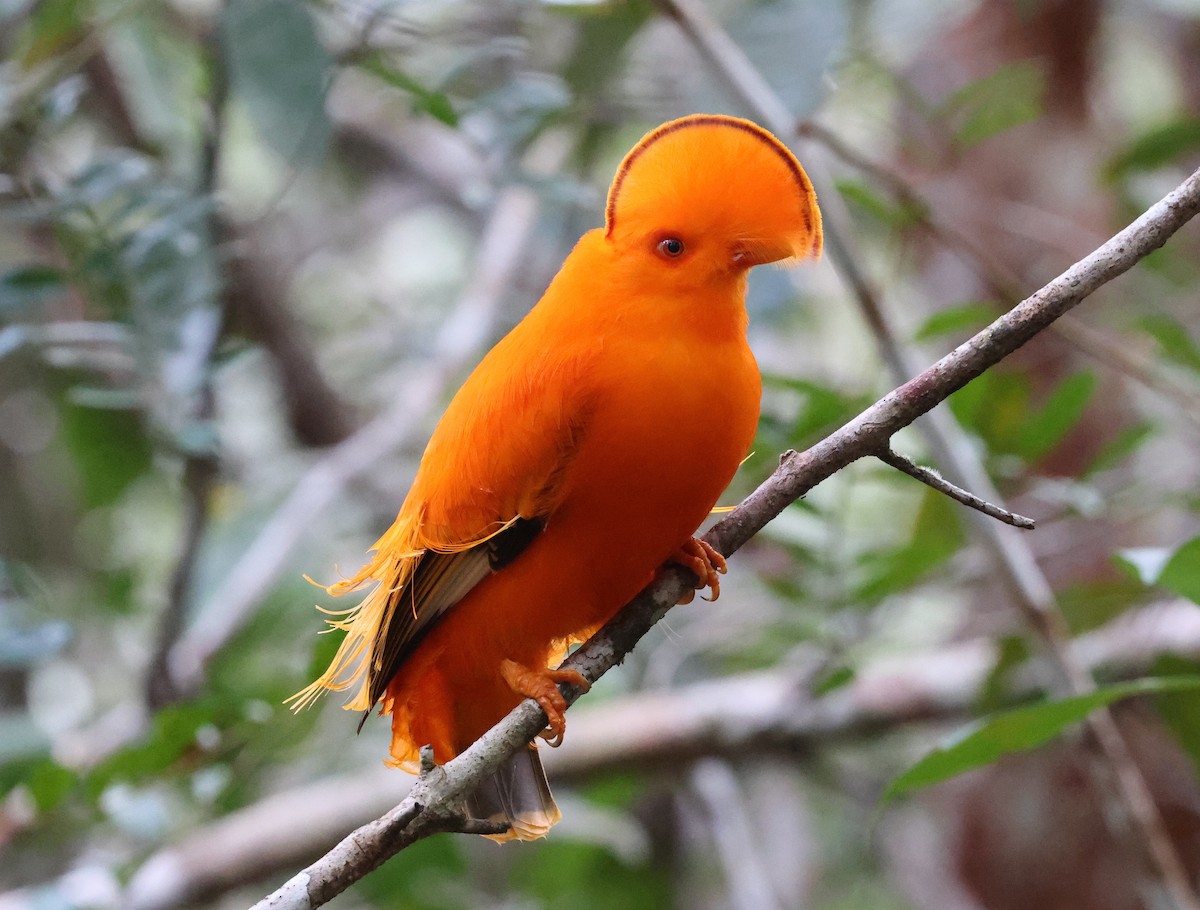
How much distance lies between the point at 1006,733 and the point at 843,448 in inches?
21.8

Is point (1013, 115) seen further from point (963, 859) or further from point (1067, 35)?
point (963, 859)

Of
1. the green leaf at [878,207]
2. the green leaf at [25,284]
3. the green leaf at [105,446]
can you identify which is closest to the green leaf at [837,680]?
the green leaf at [878,207]

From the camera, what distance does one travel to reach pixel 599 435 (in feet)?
4.59

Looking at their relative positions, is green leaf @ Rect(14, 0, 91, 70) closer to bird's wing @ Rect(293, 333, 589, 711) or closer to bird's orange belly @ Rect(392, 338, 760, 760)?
bird's wing @ Rect(293, 333, 589, 711)

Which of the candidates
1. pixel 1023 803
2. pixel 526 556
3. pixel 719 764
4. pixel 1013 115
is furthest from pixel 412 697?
pixel 1023 803

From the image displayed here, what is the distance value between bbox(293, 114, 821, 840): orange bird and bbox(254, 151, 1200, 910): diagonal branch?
0.11 m

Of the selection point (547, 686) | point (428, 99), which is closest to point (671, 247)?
point (547, 686)

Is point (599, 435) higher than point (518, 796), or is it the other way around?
point (599, 435)

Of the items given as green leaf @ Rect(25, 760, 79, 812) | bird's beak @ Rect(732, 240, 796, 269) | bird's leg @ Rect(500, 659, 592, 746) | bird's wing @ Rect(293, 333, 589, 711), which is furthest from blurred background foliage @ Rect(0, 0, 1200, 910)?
bird's beak @ Rect(732, 240, 796, 269)

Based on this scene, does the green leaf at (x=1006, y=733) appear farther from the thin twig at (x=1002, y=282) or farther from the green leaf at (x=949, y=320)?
the green leaf at (x=949, y=320)

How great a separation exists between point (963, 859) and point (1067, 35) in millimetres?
2578

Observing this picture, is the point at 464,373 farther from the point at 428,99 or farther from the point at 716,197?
the point at 716,197

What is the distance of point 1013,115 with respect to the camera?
2.86m

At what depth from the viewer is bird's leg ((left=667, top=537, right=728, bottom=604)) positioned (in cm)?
153
